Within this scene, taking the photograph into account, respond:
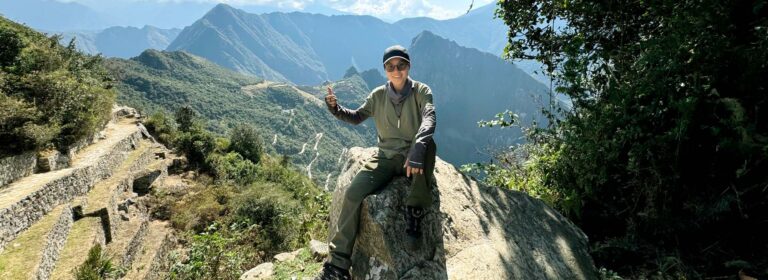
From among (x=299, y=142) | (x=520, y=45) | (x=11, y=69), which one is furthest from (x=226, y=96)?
(x=520, y=45)

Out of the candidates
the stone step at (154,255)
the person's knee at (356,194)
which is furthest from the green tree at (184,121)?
the person's knee at (356,194)

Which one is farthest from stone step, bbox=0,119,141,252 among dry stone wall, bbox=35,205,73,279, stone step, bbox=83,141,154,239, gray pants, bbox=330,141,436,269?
gray pants, bbox=330,141,436,269

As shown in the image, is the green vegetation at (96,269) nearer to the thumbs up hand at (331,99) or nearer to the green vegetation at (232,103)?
the thumbs up hand at (331,99)

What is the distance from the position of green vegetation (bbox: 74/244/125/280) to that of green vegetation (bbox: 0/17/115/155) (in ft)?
24.9

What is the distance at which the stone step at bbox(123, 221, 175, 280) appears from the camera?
13.0 m

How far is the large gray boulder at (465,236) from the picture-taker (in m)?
3.96

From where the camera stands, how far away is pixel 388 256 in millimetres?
3857

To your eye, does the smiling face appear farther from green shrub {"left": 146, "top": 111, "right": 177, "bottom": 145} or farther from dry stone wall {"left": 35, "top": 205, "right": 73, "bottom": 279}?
green shrub {"left": 146, "top": 111, "right": 177, "bottom": 145}

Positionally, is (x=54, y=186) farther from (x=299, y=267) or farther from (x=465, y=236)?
(x=465, y=236)

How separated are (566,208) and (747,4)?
3.55 metres

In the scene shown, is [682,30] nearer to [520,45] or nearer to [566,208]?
[566,208]

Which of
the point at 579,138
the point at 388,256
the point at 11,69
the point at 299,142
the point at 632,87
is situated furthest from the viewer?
the point at 299,142

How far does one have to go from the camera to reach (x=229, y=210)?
20.6 m

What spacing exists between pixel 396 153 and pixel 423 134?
57cm
